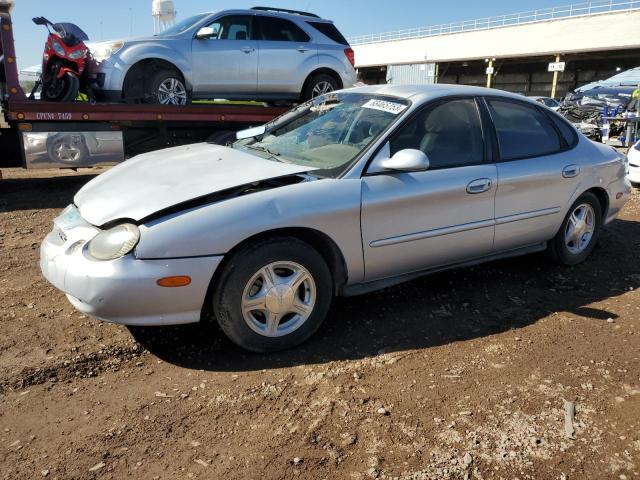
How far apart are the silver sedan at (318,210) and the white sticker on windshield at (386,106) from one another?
2 cm

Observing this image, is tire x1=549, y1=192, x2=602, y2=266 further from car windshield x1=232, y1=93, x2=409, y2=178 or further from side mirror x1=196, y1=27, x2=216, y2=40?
side mirror x1=196, y1=27, x2=216, y2=40

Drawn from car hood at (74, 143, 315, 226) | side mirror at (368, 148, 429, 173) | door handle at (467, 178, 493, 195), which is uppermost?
side mirror at (368, 148, 429, 173)

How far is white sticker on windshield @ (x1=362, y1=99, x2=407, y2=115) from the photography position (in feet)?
12.4

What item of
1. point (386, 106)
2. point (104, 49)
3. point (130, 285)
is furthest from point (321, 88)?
point (130, 285)

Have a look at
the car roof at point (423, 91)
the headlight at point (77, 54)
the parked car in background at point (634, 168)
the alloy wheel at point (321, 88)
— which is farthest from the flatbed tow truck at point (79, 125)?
the parked car in background at point (634, 168)

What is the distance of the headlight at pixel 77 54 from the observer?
7.53 meters

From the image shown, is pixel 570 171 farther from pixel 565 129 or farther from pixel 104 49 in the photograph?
pixel 104 49

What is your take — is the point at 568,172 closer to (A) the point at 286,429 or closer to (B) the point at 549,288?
(B) the point at 549,288

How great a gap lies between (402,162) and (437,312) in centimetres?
117

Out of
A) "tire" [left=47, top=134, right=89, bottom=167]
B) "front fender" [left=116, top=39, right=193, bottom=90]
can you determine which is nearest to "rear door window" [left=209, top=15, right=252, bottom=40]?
"front fender" [left=116, top=39, right=193, bottom=90]

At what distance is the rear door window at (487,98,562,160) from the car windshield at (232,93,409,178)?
88 centimetres

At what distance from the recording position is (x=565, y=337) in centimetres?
359

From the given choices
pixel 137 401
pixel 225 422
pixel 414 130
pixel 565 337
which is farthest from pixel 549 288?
pixel 137 401

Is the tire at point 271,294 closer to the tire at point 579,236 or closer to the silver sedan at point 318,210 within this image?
the silver sedan at point 318,210
